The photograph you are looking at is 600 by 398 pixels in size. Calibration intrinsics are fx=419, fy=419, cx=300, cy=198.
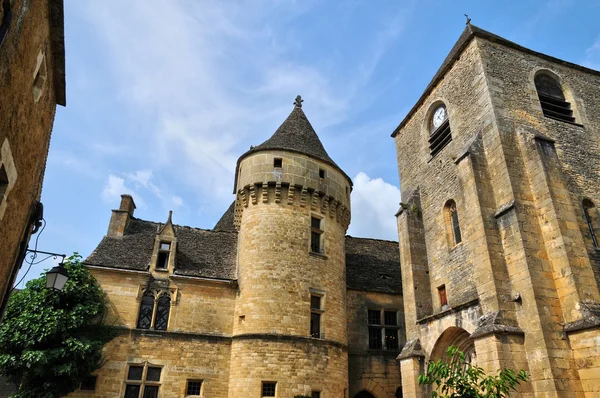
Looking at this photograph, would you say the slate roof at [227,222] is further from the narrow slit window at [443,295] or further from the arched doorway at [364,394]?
the narrow slit window at [443,295]

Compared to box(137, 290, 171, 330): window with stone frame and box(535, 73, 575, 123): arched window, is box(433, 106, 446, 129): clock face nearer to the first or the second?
box(535, 73, 575, 123): arched window

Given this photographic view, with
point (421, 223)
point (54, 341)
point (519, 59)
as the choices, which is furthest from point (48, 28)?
point (519, 59)

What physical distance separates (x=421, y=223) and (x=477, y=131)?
402cm

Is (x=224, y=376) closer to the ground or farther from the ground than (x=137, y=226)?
closer to the ground

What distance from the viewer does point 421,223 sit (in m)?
15.6

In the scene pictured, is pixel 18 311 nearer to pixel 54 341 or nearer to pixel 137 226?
pixel 54 341

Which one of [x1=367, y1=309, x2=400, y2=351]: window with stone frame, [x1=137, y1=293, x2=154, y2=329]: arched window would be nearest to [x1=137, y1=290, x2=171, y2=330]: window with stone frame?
[x1=137, y1=293, x2=154, y2=329]: arched window

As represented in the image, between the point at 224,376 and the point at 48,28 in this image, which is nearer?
the point at 48,28

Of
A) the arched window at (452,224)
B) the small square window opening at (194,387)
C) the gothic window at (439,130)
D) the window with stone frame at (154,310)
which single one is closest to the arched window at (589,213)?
the arched window at (452,224)

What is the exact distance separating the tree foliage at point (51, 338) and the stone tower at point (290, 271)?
15.6 feet

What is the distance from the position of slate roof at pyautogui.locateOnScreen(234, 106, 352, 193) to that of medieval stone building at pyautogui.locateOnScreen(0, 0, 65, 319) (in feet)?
32.5

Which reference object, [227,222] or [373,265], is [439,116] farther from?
[227,222]

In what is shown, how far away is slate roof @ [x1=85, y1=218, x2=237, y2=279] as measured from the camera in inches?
619

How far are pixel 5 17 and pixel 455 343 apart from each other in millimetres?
12960
